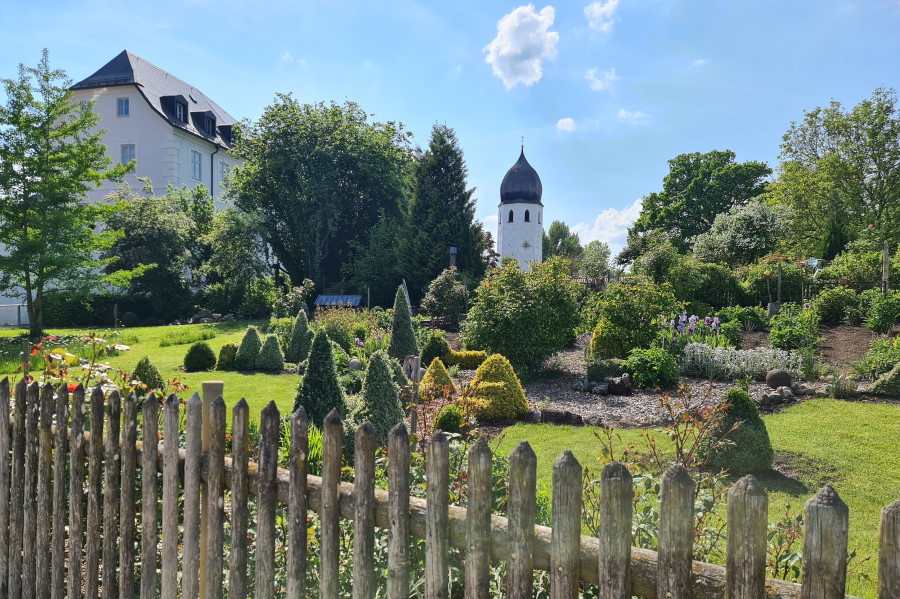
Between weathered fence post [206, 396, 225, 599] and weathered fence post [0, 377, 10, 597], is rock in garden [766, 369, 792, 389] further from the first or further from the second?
weathered fence post [0, 377, 10, 597]

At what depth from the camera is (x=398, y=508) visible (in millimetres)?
1736

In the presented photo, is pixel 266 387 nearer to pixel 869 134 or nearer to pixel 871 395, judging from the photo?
pixel 871 395

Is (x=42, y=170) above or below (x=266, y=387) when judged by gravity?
above

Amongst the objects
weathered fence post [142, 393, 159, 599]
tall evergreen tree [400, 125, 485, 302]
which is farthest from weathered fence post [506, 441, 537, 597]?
tall evergreen tree [400, 125, 485, 302]

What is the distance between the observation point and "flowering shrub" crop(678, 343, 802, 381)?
10086mm

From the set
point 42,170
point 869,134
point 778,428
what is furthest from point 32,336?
point 869,134

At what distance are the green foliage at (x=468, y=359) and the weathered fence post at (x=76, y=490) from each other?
933cm

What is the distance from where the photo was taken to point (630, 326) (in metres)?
11.5

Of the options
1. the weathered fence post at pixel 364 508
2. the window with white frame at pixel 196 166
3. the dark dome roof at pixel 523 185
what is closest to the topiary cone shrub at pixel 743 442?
the weathered fence post at pixel 364 508

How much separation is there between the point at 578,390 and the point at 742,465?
175 inches

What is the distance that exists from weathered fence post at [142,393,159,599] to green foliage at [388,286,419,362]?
9.48m

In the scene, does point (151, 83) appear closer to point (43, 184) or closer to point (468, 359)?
point (43, 184)

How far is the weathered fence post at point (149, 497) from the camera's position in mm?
2324

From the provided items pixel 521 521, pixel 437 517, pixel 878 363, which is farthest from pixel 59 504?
pixel 878 363
